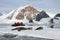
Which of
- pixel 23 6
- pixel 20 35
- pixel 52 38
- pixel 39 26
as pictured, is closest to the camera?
pixel 52 38

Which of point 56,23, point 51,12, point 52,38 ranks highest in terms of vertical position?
point 51,12

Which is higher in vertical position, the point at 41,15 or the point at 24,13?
the point at 24,13

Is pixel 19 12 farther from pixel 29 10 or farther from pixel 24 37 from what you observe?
pixel 24 37

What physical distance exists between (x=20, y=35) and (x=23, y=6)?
5.87ft

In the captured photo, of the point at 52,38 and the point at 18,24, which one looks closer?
the point at 52,38

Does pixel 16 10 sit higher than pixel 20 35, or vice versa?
pixel 16 10

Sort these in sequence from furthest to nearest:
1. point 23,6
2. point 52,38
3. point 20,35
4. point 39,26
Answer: point 23,6 < point 39,26 < point 20,35 < point 52,38

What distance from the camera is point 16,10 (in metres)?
6.47

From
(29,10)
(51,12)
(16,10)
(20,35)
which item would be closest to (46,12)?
(51,12)

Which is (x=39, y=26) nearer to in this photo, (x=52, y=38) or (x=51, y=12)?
Answer: (x=51, y=12)

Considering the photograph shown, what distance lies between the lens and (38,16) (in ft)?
21.4

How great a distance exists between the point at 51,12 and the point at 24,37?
2.11 meters

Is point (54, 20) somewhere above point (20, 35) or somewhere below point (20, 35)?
above

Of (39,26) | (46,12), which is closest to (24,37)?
(39,26)
